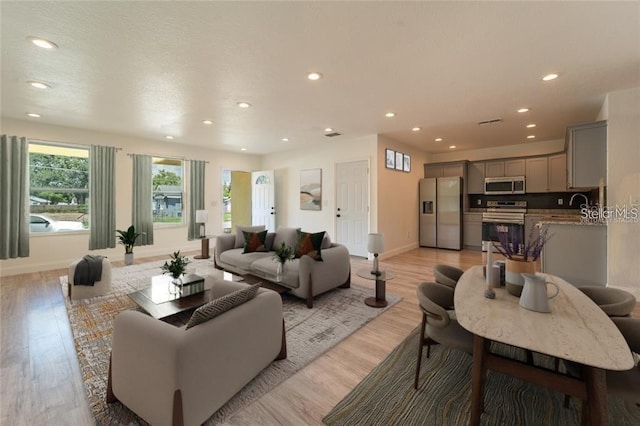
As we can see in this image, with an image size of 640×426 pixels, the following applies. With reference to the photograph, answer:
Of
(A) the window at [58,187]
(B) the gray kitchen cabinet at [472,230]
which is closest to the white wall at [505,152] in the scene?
(B) the gray kitchen cabinet at [472,230]

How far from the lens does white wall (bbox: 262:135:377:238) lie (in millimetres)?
5734

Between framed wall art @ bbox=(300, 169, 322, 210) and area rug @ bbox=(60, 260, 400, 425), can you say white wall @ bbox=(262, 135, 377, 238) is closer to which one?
framed wall art @ bbox=(300, 169, 322, 210)

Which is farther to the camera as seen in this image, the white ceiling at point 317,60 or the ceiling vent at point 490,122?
the ceiling vent at point 490,122

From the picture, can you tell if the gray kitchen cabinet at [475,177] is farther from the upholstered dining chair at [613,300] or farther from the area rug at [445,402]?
the area rug at [445,402]

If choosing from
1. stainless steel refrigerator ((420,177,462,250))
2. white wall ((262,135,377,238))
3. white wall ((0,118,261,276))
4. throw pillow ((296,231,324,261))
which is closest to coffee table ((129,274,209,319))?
throw pillow ((296,231,324,261))

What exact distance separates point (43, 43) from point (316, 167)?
4989 millimetres

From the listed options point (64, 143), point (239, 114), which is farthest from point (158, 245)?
point (239, 114)

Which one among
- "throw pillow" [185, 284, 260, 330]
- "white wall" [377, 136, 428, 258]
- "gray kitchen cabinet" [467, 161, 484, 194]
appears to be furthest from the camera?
"gray kitchen cabinet" [467, 161, 484, 194]

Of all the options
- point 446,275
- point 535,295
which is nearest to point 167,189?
point 446,275

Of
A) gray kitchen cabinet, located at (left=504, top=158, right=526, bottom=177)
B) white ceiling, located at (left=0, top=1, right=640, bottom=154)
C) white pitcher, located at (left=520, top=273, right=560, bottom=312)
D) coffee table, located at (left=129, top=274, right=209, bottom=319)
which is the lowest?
coffee table, located at (left=129, top=274, right=209, bottom=319)

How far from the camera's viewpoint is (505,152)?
6.87m

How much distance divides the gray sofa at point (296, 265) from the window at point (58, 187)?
310cm

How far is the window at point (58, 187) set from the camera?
188 inches

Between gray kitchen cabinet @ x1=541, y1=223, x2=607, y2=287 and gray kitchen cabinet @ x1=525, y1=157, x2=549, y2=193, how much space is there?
271 cm
